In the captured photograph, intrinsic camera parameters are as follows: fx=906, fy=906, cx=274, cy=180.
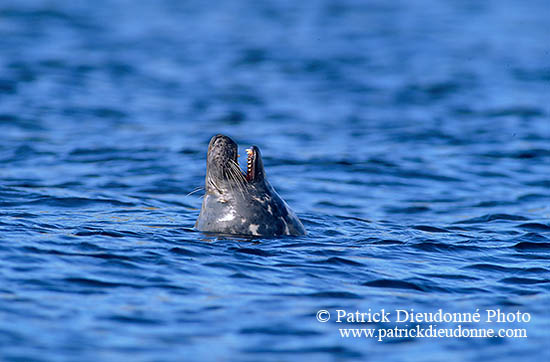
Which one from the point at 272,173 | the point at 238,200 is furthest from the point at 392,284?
the point at 272,173

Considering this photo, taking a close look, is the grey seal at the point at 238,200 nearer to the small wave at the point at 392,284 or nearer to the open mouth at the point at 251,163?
the open mouth at the point at 251,163

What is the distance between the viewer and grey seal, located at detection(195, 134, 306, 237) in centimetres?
1040

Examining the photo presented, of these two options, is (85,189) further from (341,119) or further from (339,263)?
(341,119)

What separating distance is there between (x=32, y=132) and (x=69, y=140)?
915mm

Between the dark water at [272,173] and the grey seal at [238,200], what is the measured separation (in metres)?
0.36

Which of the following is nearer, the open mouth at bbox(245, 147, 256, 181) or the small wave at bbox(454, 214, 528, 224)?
the open mouth at bbox(245, 147, 256, 181)

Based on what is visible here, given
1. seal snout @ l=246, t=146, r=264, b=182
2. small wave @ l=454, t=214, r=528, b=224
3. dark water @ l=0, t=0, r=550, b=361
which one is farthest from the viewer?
small wave @ l=454, t=214, r=528, b=224

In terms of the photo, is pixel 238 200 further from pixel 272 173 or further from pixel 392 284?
pixel 272 173

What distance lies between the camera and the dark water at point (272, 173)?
24.6 ft

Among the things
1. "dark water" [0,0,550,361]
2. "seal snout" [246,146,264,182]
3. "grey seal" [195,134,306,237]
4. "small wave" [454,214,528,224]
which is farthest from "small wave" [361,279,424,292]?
"small wave" [454,214,528,224]

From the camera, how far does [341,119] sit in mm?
20219

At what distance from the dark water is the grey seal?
36cm

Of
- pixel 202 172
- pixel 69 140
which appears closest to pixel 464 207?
pixel 202 172

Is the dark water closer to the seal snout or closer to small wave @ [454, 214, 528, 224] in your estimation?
small wave @ [454, 214, 528, 224]
